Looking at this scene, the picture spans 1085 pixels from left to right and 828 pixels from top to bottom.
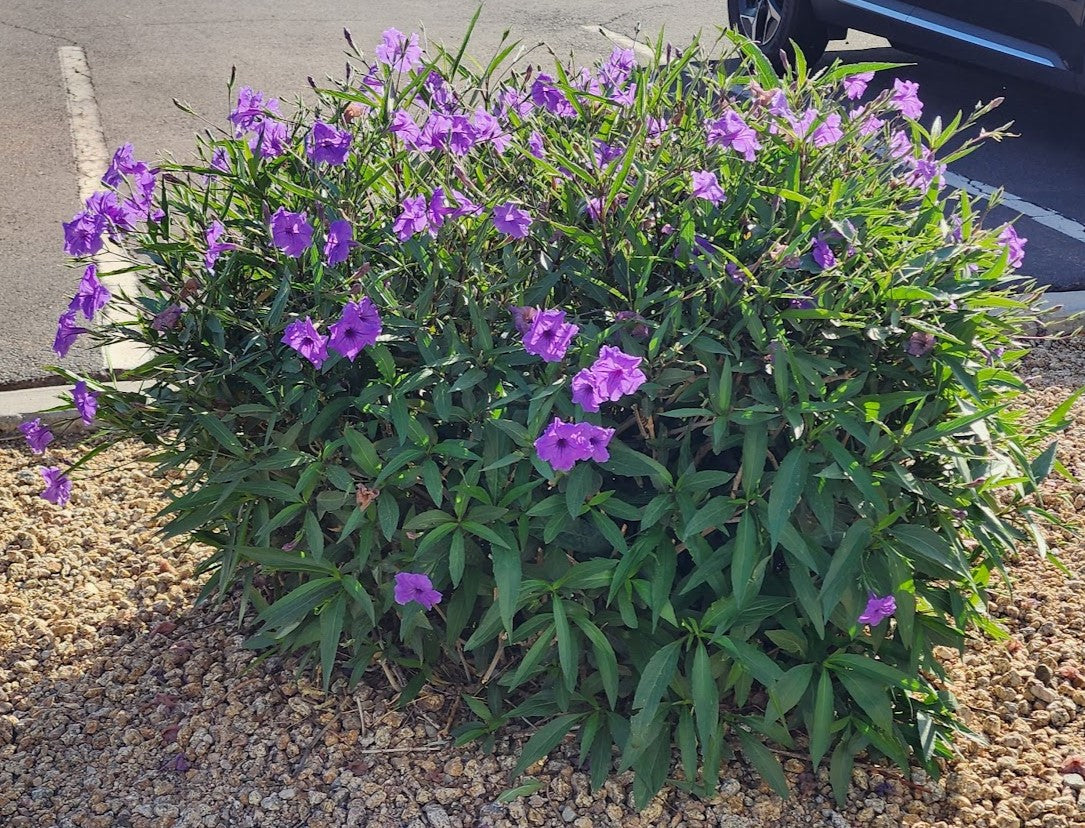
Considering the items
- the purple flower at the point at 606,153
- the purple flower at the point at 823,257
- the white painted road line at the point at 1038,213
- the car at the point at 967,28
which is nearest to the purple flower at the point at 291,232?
the purple flower at the point at 606,153

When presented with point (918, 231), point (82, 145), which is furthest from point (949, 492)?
point (82, 145)

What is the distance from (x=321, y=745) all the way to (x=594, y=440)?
102cm

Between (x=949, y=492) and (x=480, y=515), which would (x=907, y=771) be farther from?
(x=480, y=515)

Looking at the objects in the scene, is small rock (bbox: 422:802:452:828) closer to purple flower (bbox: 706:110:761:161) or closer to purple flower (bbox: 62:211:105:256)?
purple flower (bbox: 62:211:105:256)

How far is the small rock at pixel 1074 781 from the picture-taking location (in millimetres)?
2416

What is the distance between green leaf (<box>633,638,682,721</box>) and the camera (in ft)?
7.17

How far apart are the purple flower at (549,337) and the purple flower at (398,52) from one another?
75 cm

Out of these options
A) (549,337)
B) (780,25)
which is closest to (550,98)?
(549,337)

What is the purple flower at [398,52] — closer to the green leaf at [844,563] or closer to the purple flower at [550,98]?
the purple flower at [550,98]

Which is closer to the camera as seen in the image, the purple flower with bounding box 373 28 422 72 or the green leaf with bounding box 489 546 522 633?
the green leaf with bounding box 489 546 522 633

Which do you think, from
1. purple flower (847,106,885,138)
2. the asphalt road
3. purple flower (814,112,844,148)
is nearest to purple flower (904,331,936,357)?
purple flower (814,112,844,148)

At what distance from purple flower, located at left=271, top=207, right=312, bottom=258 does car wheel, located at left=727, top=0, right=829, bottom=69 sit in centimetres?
571

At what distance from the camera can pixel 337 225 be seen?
2.14 m

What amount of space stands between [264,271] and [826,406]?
1.09 m
